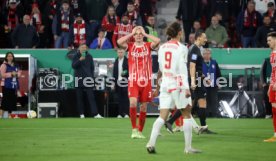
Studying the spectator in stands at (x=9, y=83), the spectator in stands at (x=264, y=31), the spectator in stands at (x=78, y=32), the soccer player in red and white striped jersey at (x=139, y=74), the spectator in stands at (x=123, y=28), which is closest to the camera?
the soccer player in red and white striped jersey at (x=139, y=74)

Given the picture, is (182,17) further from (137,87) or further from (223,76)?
(137,87)

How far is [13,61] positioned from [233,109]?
25.5 feet

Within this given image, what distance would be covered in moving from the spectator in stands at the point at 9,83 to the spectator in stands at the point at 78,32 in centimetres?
274

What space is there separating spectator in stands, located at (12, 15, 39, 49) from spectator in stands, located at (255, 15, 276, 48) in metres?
8.16

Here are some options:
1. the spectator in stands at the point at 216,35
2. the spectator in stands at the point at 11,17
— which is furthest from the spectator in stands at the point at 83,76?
the spectator in stands at the point at 216,35

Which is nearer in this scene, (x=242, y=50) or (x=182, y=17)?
(x=242, y=50)

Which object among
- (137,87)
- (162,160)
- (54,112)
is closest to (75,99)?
(54,112)

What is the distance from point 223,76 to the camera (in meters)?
29.7

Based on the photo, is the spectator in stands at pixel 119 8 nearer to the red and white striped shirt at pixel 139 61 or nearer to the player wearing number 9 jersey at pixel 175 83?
the red and white striped shirt at pixel 139 61

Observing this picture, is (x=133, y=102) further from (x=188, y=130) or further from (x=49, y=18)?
(x=49, y=18)

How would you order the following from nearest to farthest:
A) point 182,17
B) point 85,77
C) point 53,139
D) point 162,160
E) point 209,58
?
1. point 162,160
2. point 53,139
3. point 209,58
4. point 85,77
5. point 182,17

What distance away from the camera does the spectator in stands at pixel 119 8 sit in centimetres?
3188

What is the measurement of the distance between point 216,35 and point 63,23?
5702 millimetres

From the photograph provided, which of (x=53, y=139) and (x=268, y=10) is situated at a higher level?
(x=268, y=10)
